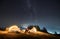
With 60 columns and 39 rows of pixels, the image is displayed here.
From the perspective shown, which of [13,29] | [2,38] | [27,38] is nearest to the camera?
[2,38]

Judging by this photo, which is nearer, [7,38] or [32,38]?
[7,38]

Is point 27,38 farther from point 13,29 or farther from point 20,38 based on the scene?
point 13,29

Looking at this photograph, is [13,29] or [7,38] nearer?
[7,38]

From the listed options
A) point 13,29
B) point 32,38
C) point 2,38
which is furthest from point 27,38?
point 13,29

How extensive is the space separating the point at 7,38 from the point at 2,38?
0.89m

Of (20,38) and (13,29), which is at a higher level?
(13,29)

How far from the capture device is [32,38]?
24234mm

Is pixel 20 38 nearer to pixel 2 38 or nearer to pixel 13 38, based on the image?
pixel 13 38

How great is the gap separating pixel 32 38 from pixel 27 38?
1076mm

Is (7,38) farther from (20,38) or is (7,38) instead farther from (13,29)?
(13,29)

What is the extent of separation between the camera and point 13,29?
31266 millimetres

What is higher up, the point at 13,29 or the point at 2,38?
the point at 13,29

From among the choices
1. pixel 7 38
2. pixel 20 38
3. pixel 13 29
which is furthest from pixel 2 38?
pixel 13 29

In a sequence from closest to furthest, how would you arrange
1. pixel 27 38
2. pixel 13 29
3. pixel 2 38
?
pixel 2 38, pixel 27 38, pixel 13 29
